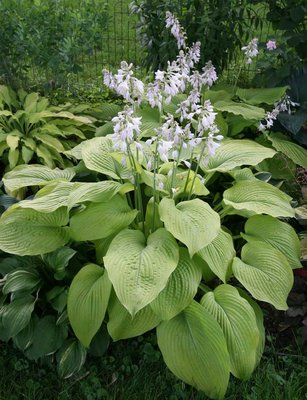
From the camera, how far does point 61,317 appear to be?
2775mm

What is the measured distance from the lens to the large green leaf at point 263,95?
4238 millimetres

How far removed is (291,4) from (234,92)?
0.85 meters

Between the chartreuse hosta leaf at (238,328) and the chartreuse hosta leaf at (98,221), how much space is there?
0.58 metres

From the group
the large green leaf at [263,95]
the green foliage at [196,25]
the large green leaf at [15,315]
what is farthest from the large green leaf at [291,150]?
the large green leaf at [15,315]

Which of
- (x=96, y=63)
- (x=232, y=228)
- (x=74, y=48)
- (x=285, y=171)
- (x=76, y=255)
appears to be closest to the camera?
(x=76, y=255)

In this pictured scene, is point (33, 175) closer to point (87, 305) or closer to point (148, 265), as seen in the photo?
point (87, 305)

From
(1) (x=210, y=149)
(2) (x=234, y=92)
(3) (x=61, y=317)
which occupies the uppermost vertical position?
(1) (x=210, y=149)

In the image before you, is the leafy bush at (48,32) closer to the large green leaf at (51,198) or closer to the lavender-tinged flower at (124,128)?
the large green leaf at (51,198)

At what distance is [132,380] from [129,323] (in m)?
0.33

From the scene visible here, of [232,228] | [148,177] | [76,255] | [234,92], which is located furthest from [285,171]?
[76,255]

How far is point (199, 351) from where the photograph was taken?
248cm

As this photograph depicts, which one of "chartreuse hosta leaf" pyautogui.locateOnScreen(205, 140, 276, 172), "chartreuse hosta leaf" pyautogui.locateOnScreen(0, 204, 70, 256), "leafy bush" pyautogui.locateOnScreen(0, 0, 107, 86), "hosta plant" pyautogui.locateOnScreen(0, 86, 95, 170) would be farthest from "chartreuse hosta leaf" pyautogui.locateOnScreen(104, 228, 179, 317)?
"leafy bush" pyautogui.locateOnScreen(0, 0, 107, 86)

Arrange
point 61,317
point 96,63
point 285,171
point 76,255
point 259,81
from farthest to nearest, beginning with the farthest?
point 96,63 < point 259,81 < point 285,171 < point 76,255 < point 61,317

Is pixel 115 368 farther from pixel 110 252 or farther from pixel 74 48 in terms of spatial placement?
pixel 74 48
